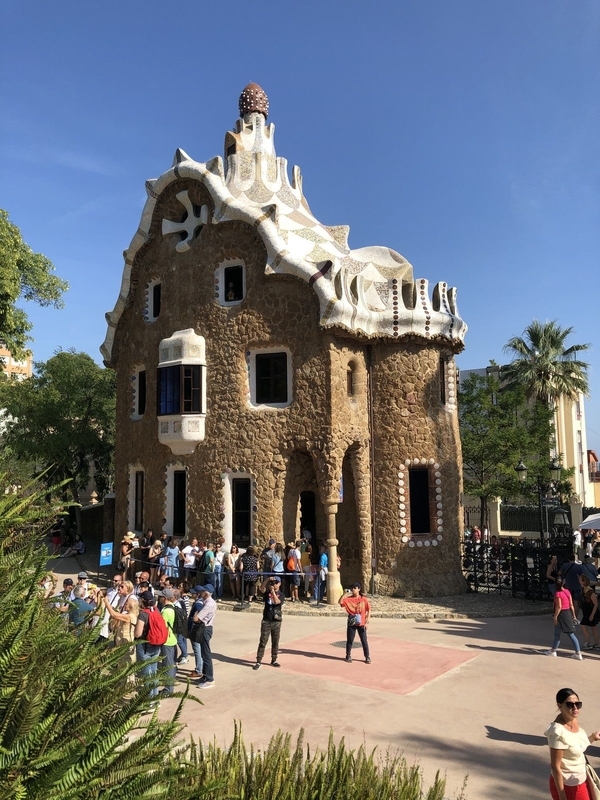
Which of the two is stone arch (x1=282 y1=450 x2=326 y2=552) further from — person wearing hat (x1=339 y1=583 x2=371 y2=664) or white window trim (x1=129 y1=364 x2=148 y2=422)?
person wearing hat (x1=339 y1=583 x2=371 y2=664)

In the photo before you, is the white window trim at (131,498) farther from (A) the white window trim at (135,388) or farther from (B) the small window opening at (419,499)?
(B) the small window opening at (419,499)

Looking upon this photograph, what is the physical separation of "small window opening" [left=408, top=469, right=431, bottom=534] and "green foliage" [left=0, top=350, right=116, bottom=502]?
54.8 feet

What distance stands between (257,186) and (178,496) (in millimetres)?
9114

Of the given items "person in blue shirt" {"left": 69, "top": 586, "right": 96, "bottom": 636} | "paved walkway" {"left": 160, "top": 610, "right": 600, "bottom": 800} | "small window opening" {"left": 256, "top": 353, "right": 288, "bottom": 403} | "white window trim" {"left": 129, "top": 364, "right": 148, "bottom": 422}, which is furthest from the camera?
"white window trim" {"left": 129, "top": 364, "right": 148, "bottom": 422}

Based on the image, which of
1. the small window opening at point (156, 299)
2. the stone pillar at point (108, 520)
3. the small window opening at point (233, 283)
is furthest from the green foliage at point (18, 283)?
the stone pillar at point (108, 520)

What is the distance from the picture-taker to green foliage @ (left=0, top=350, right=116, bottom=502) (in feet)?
89.9

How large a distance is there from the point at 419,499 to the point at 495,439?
20.5ft

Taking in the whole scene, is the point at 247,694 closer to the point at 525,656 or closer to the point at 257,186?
the point at 525,656

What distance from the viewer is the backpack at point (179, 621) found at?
8.74 m

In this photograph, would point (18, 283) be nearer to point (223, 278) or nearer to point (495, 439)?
point (223, 278)

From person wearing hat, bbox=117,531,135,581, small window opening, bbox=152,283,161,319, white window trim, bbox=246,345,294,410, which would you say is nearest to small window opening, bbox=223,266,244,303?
white window trim, bbox=246,345,294,410

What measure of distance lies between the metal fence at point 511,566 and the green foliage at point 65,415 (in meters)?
17.9

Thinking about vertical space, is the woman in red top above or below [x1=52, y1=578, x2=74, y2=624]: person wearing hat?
below

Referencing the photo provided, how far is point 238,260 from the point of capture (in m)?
16.8
